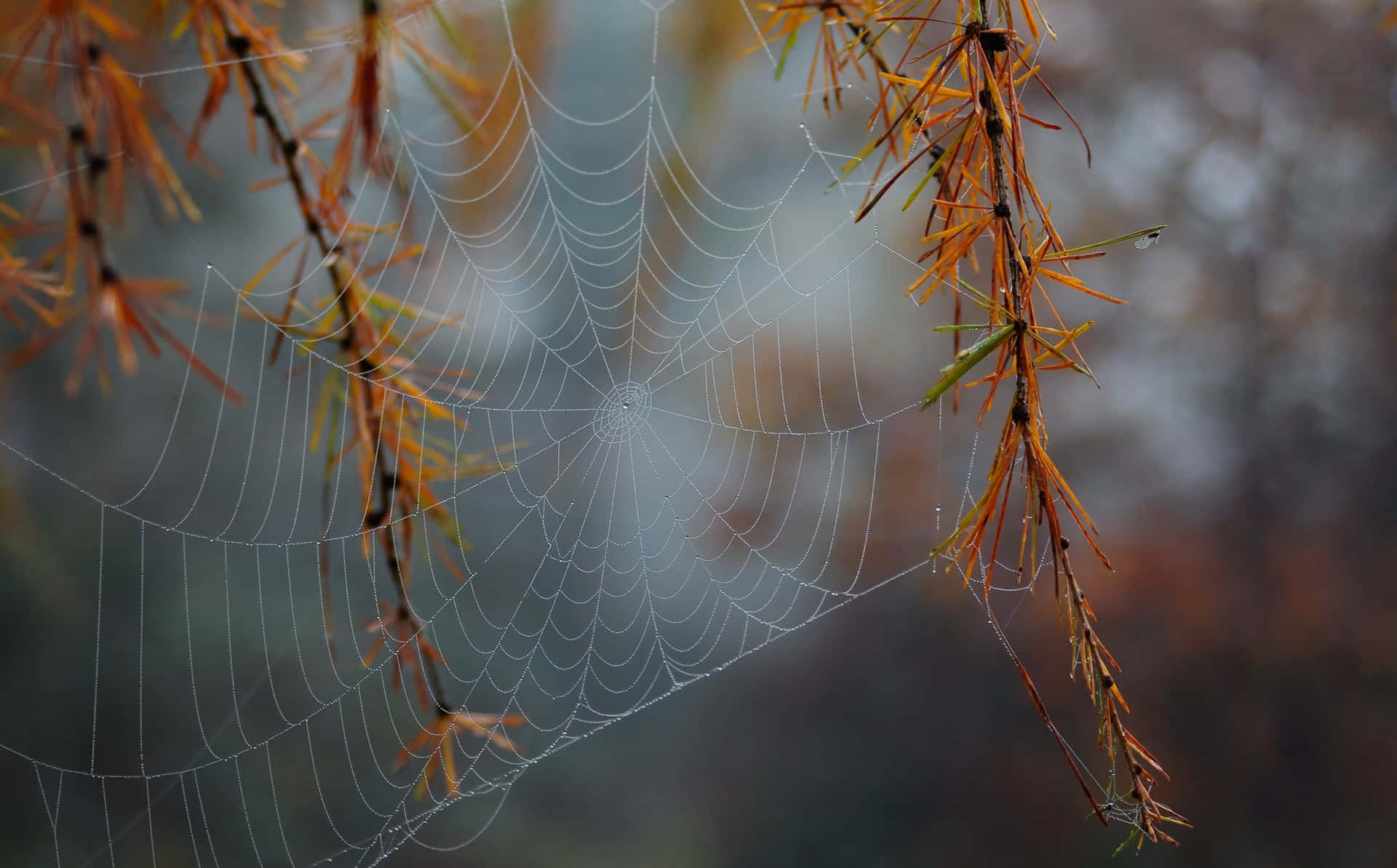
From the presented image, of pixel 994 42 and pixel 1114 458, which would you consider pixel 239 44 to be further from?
pixel 1114 458

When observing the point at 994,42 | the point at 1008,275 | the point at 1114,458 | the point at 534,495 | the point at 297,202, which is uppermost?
the point at 297,202

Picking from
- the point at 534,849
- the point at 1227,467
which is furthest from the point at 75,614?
the point at 1227,467

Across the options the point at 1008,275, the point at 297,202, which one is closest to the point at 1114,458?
the point at 1008,275

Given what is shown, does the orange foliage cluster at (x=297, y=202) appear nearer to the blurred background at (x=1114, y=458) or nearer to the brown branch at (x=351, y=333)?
the brown branch at (x=351, y=333)

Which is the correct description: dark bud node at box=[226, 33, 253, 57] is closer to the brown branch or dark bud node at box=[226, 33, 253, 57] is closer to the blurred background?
the brown branch

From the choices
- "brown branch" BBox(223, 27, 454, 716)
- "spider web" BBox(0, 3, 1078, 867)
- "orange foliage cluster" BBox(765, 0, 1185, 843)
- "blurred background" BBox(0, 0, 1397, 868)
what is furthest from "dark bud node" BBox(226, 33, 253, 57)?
"spider web" BBox(0, 3, 1078, 867)

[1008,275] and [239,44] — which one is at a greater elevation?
[239,44]
